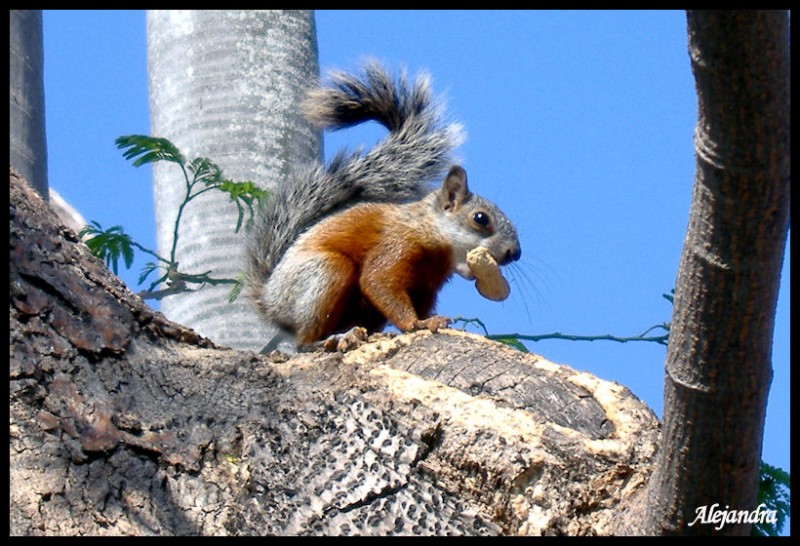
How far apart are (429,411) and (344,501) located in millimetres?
356

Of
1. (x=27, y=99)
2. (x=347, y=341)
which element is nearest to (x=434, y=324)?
(x=347, y=341)

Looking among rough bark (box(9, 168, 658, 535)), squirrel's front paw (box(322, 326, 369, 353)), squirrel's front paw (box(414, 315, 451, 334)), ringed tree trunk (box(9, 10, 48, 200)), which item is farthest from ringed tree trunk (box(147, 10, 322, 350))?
rough bark (box(9, 168, 658, 535))

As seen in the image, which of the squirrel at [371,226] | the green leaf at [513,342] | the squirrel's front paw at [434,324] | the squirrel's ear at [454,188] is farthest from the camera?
the squirrel's ear at [454,188]

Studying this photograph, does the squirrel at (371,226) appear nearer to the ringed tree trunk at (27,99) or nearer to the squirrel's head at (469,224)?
the squirrel's head at (469,224)

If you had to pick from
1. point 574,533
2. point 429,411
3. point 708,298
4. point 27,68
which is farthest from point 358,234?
point 708,298

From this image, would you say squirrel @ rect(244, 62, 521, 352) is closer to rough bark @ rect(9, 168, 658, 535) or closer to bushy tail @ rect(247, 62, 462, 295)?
bushy tail @ rect(247, 62, 462, 295)

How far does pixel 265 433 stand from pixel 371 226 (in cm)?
222

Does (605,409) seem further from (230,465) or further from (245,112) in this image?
(245,112)

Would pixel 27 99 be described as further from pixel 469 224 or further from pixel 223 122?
pixel 469 224

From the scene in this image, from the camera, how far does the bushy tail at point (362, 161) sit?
4.87 m

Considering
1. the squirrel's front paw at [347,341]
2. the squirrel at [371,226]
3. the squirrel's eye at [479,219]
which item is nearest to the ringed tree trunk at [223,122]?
the squirrel at [371,226]

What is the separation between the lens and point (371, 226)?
4.88 meters

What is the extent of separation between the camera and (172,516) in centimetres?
253

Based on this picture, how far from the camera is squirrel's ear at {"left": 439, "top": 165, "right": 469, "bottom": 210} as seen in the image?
5.24m
